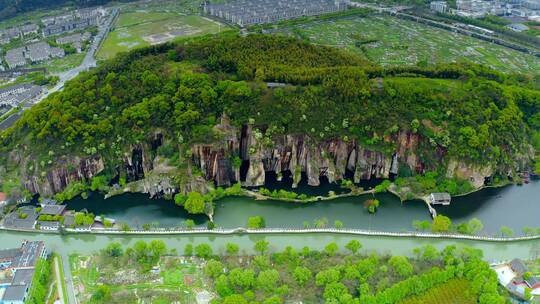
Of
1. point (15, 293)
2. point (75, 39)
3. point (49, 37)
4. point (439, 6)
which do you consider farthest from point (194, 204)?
point (439, 6)

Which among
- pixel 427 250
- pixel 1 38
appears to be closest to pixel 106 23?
pixel 1 38

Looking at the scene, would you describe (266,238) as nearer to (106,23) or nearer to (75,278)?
(75,278)

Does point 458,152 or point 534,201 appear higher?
point 458,152

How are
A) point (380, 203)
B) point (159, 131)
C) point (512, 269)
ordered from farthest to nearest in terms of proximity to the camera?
point (159, 131), point (380, 203), point (512, 269)

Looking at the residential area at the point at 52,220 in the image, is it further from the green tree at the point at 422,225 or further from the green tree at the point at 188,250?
the green tree at the point at 422,225

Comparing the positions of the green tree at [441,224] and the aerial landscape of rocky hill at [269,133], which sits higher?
the aerial landscape of rocky hill at [269,133]

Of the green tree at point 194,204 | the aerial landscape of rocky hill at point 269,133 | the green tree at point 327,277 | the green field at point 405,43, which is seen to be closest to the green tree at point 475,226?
the aerial landscape of rocky hill at point 269,133
